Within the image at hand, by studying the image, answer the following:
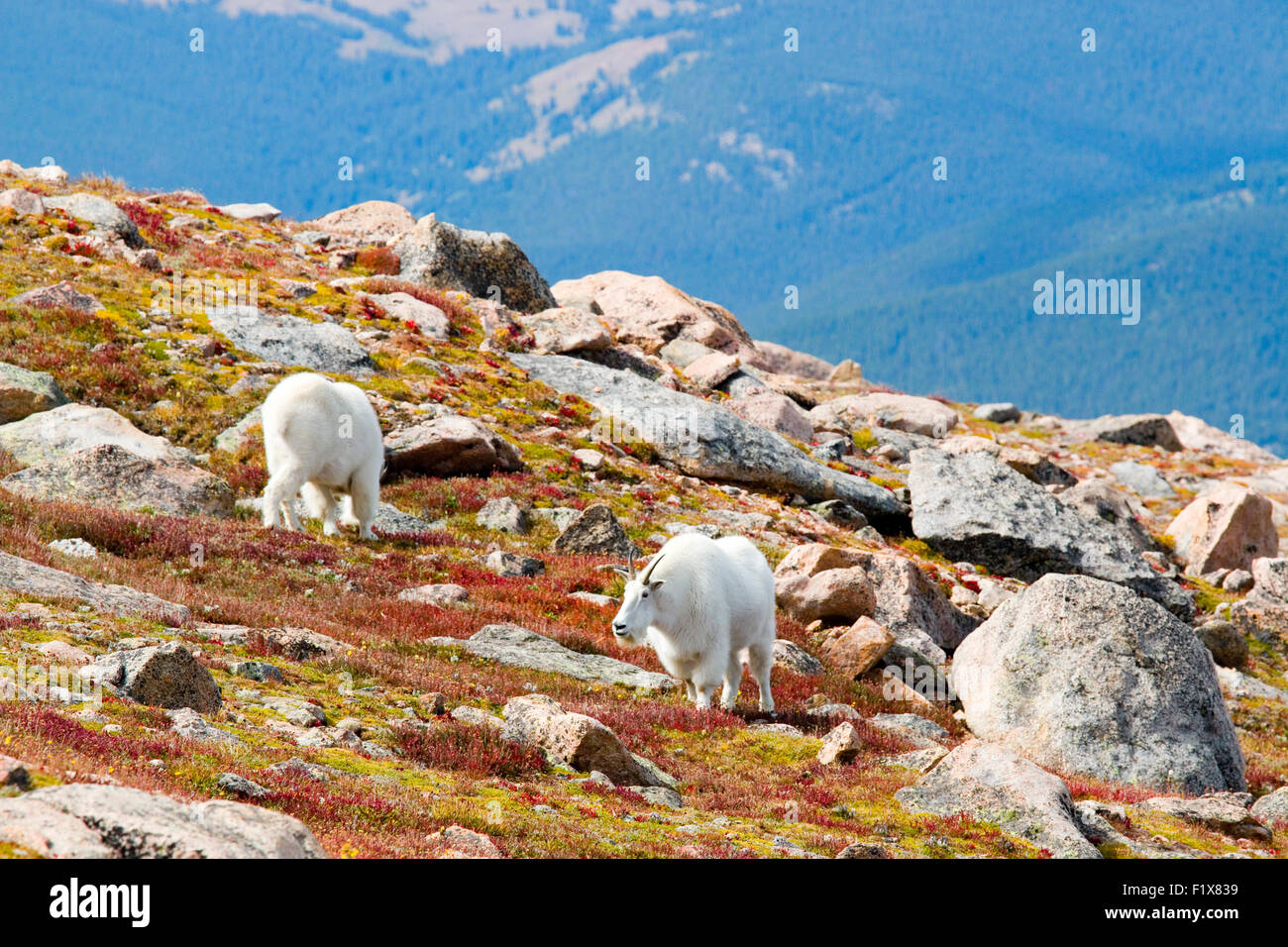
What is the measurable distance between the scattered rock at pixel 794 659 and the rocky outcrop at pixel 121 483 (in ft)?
33.3

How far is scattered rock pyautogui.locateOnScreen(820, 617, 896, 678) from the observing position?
753 inches

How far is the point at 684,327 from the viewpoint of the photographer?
5269 centimetres

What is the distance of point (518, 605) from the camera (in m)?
18.3

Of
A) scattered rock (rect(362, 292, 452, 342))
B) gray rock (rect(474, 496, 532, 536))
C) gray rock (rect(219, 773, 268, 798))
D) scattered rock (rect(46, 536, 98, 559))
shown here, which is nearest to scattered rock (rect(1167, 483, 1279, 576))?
gray rock (rect(474, 496, 532, 536))

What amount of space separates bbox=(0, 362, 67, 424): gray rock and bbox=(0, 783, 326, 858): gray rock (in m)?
19.7

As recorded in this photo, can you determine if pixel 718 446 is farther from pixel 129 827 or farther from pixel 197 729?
pixel 129 827

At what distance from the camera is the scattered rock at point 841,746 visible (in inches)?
517

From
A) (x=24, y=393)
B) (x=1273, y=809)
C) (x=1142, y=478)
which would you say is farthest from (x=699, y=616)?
(x=1142, y=478)

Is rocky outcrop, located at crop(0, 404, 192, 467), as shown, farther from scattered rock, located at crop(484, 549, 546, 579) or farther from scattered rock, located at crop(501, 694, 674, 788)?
scattered rock, located at crop(501, 694, 674, 788)

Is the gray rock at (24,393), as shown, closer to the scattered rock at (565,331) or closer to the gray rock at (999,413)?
the scattered rock at (565,331)

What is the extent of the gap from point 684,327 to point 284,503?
1365 inches

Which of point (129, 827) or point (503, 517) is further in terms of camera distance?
point (503, 517)

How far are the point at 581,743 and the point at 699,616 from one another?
4.32 m
